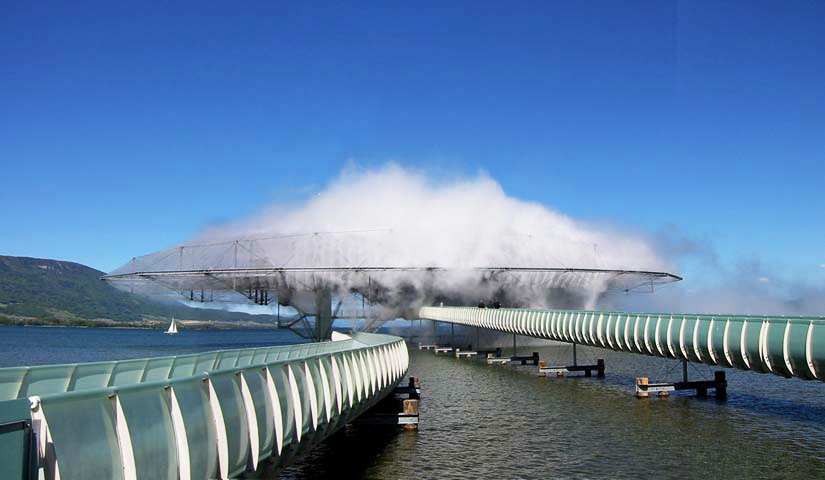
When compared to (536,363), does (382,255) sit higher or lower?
higher

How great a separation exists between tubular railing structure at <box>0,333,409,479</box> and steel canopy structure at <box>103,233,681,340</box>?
7829 cm

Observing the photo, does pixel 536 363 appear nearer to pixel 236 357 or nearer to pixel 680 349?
pixel 680 349

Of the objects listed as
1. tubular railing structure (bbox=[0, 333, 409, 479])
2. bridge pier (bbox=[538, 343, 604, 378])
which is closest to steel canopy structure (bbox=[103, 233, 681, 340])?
bridge pier (bbox=[538, 343, 604, 378])

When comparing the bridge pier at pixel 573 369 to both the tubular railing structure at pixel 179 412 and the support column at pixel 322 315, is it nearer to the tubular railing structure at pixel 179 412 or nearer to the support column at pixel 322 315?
the tubular railing structure at pixel 179 412

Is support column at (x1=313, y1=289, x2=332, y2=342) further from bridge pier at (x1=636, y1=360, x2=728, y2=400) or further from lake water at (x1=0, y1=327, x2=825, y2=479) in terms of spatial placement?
bridge pier at (x1=636, y1=360, x2=728, y2=400)

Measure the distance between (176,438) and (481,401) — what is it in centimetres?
2414

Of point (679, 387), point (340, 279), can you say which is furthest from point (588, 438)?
point (340, 279)

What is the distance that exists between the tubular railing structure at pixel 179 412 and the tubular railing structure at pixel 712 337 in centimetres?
1357

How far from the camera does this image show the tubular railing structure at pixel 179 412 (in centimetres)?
698

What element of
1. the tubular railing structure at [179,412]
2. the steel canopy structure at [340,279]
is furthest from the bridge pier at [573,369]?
the steel canopy structure at [340,279]

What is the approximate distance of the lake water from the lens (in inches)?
706

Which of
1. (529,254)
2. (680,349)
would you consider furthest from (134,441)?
(529,254)

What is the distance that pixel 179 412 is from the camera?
362 inches

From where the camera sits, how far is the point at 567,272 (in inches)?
3962
